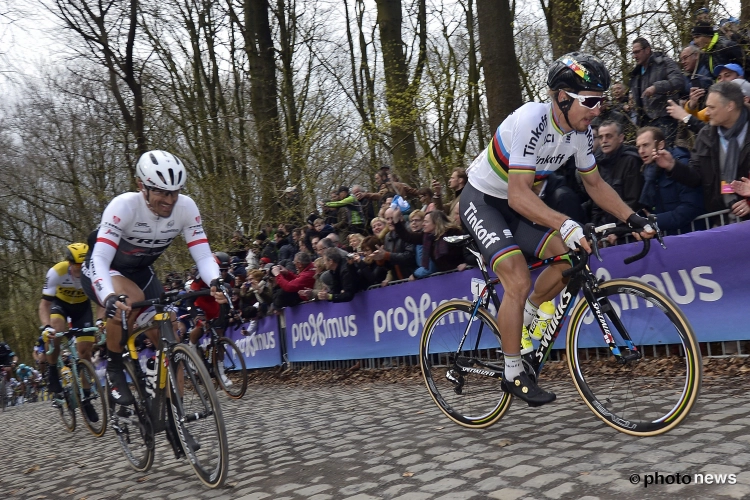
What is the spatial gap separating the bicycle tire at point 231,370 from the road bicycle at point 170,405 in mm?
4368

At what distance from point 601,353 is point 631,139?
4.98m

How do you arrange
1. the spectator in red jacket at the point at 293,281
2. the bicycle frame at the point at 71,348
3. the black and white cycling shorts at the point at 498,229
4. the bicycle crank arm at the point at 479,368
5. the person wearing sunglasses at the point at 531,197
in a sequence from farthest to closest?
the spectator in red jacket at the point at 293,281 < the bicycle frame at the point at 71,348 < the bicycle crank arm at the point at 479,368 < the black and white cycling shorts at the point at 498,229 < the person wearing sunglasses at the point at 531,197

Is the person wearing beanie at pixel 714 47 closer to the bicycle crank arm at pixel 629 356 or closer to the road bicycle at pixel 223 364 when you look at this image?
the bicycle crank arm at pixel 629 356

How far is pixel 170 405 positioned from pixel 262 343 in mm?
8850

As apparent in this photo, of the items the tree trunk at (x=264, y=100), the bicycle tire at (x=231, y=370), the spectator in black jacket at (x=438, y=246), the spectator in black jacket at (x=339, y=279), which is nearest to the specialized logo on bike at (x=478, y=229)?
the spectator in black jacket at (x=438, y=246)

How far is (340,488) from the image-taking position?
172 inches

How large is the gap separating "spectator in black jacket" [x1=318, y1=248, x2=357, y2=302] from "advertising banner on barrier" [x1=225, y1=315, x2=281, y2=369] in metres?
2.57

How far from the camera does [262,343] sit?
14.3 meters

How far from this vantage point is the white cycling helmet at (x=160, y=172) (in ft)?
17.7

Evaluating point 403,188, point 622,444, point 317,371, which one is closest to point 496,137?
point 622,444

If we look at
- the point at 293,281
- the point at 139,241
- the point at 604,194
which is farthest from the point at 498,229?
the point at 293,281

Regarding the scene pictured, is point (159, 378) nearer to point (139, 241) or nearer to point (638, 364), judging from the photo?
point (139, 241)

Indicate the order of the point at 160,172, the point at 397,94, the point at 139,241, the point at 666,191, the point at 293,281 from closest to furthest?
the point at 160,172 → the point at 139,241 → the point at 666,191 → the point at 293,281 → the point at 397,94

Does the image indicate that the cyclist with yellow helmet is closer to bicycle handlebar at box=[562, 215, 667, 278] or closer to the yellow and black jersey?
the yellow and black jersey
